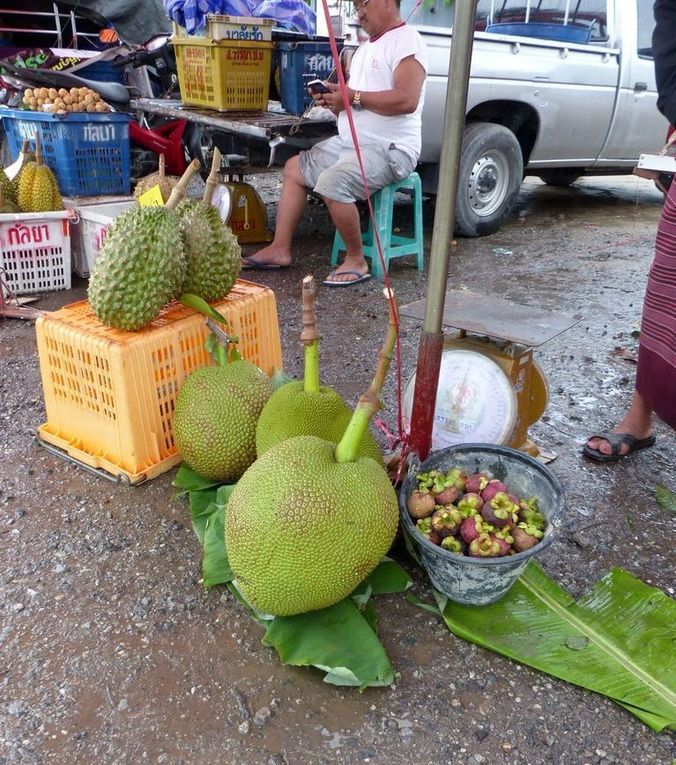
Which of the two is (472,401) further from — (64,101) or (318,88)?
(64,101)

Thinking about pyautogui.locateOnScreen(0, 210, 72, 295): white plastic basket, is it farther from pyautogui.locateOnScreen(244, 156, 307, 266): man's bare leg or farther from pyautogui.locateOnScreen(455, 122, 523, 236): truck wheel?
pyautogui.locateOnScreen(455, 122, 523, 236): truck wheel

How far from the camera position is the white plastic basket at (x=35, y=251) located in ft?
12.5

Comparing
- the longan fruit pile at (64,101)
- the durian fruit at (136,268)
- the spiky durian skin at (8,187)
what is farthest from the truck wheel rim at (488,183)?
the durian fruit at (136,268)

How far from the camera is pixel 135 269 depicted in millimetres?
2037

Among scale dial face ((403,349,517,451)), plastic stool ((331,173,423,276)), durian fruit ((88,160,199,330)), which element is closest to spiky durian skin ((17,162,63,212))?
plastic stool ((331,173,423,276))

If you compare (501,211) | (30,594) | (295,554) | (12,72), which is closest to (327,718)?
(295,554)

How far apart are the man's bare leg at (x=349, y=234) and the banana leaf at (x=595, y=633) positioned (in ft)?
9.36

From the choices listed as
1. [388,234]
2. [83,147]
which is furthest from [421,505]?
[83,147]

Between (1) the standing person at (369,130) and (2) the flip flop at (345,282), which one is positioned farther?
(2) the flip flop at (345,282)

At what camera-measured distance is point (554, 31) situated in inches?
233

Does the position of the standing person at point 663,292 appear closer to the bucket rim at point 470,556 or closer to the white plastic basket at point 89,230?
the bucket rim at point 470,556

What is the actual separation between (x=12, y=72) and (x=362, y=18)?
3.03 meters

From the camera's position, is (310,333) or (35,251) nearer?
(310,333)

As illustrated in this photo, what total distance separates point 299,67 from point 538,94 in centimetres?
215
